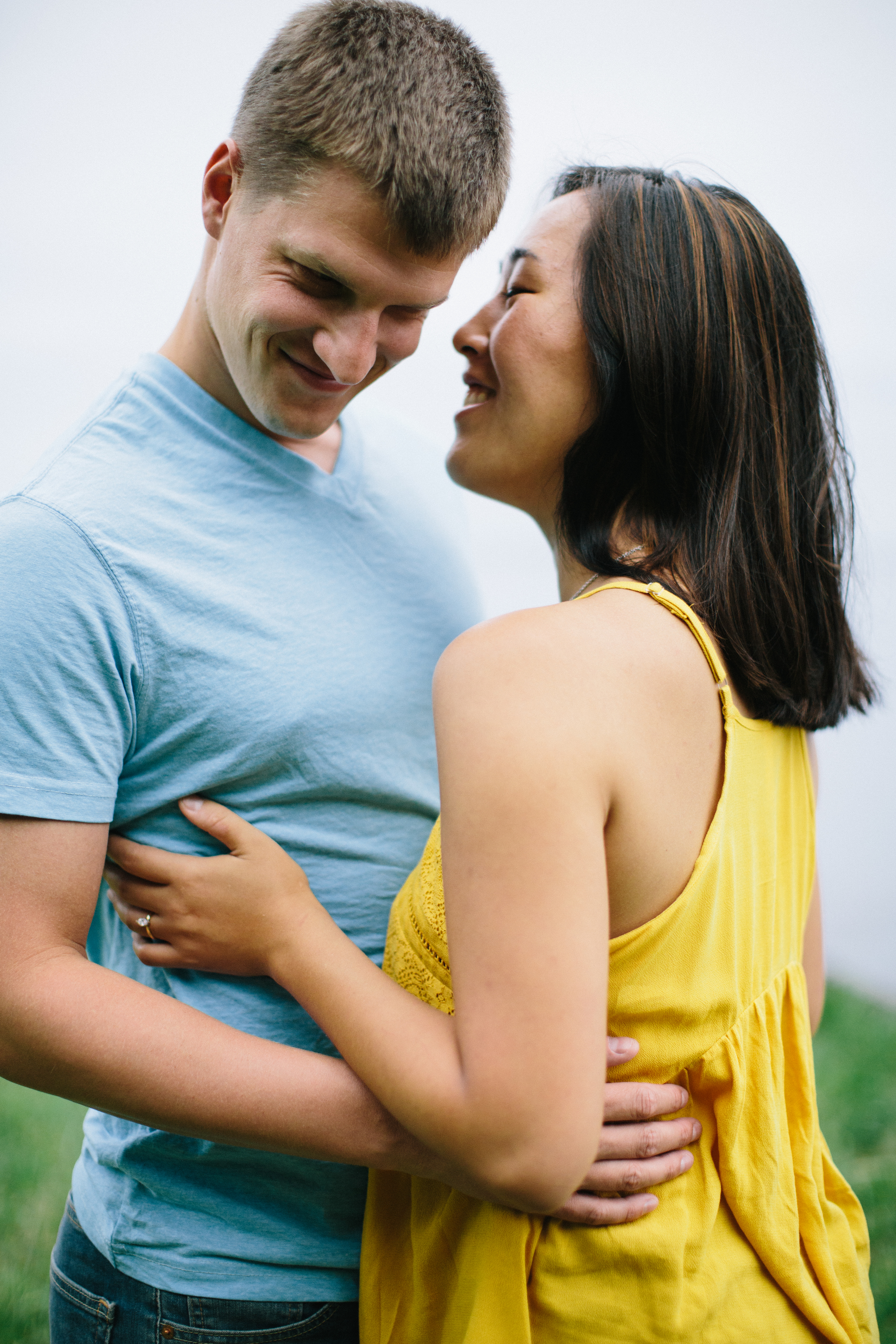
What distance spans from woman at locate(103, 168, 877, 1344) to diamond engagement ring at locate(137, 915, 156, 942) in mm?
10

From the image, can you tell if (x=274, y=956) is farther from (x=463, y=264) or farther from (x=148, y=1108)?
(x=463, y=264)

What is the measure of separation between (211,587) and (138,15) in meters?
2.27

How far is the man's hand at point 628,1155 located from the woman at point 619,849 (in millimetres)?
22

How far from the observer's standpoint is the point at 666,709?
86 centimetres

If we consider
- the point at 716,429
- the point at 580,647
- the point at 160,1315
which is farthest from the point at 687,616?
the point at 160,1315

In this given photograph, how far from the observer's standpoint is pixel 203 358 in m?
1.19

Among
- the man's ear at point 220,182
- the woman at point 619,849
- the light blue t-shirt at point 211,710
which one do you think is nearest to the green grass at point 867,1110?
the woman at point 619,849

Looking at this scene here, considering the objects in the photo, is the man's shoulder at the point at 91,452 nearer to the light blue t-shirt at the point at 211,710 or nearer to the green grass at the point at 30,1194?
the light blue t-shirt at the point at 211,710

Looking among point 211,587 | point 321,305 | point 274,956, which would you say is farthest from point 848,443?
point 274,956

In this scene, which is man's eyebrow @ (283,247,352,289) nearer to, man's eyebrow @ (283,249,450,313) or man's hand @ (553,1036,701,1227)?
man's eyebrow @ (283,249,450,313)

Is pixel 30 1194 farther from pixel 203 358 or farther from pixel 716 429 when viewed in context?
pixel 716 429

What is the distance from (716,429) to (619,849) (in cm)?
59

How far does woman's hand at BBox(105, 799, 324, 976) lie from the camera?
99 centimetres

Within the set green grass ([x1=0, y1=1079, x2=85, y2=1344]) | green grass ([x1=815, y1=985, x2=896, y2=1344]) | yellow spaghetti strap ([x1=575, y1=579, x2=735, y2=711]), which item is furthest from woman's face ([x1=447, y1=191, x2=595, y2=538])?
green grass ([x1=815, y1=985, x2=896, y2=1344])
